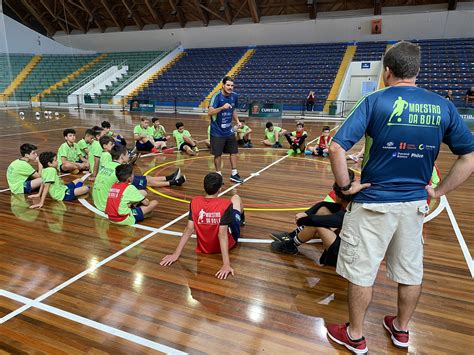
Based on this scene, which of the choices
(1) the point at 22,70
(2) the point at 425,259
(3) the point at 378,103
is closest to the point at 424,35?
(2) the point at 425,259

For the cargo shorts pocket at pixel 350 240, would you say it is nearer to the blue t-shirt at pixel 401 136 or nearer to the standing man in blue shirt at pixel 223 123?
the blue t-shirt at pixel 401 136

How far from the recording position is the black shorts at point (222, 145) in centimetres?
591

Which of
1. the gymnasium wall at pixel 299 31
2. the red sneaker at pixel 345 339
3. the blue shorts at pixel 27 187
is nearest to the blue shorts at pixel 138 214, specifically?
the blue shorts at pixel 27 187

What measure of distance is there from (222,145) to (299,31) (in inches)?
792

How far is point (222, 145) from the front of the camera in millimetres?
5957

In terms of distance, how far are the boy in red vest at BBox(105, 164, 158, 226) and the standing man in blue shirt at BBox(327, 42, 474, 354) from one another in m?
2.80

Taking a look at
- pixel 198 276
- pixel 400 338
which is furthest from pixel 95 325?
pixel 400 338

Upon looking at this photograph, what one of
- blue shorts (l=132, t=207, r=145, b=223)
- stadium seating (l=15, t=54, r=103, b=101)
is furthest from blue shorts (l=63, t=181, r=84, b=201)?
stadium seating (l=15, t=54, r=103, b=101)

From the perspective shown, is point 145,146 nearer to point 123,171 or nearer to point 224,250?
point 123,171

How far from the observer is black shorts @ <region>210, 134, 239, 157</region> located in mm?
5910

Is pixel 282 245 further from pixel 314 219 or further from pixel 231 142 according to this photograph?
pixel 231 142

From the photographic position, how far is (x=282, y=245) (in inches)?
141

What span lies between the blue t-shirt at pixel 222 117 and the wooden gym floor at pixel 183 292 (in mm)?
A: 1676

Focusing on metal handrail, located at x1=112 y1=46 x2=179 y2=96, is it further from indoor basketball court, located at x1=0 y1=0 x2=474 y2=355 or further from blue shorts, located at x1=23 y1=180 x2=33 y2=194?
blue shorts, located at x1=23 y1=180 x2=33 y2=194
